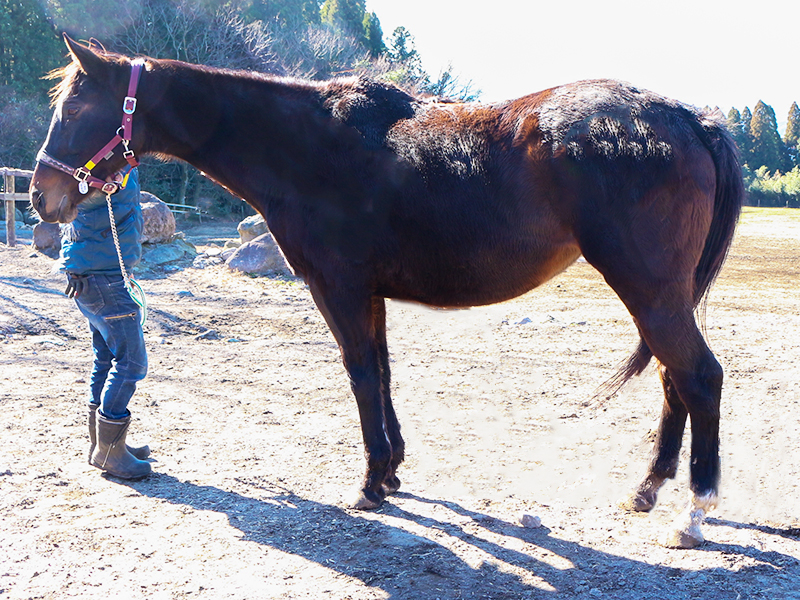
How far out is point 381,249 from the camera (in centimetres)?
318

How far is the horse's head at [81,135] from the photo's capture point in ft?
10.4

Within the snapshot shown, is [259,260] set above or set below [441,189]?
below

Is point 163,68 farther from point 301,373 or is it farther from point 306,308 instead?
point 306,308

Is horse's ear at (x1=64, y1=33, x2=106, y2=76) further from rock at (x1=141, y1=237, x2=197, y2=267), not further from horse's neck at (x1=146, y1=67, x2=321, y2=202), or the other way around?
rock at (x1=141, y1=237, x2=197, y2=267)

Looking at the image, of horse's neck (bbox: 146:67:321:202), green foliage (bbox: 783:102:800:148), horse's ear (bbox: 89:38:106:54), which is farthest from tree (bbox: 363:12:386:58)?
green foliage (bbox: 783:102:800:148)

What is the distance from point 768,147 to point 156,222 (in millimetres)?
54823

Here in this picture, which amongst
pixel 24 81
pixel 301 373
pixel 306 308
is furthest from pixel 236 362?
pixel 24 81

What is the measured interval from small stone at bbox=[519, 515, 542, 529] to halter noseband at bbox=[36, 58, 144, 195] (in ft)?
Answer: 8.78

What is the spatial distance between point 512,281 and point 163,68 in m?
2.12

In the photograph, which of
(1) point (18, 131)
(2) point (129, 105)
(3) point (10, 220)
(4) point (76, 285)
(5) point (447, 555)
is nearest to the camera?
(5) point (447, 555)

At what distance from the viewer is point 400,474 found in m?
3.80

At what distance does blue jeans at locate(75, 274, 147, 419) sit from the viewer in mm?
3541

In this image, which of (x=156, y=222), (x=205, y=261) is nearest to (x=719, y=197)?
(x=205, y=261)

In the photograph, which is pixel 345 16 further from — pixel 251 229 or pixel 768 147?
pixel 768 147
